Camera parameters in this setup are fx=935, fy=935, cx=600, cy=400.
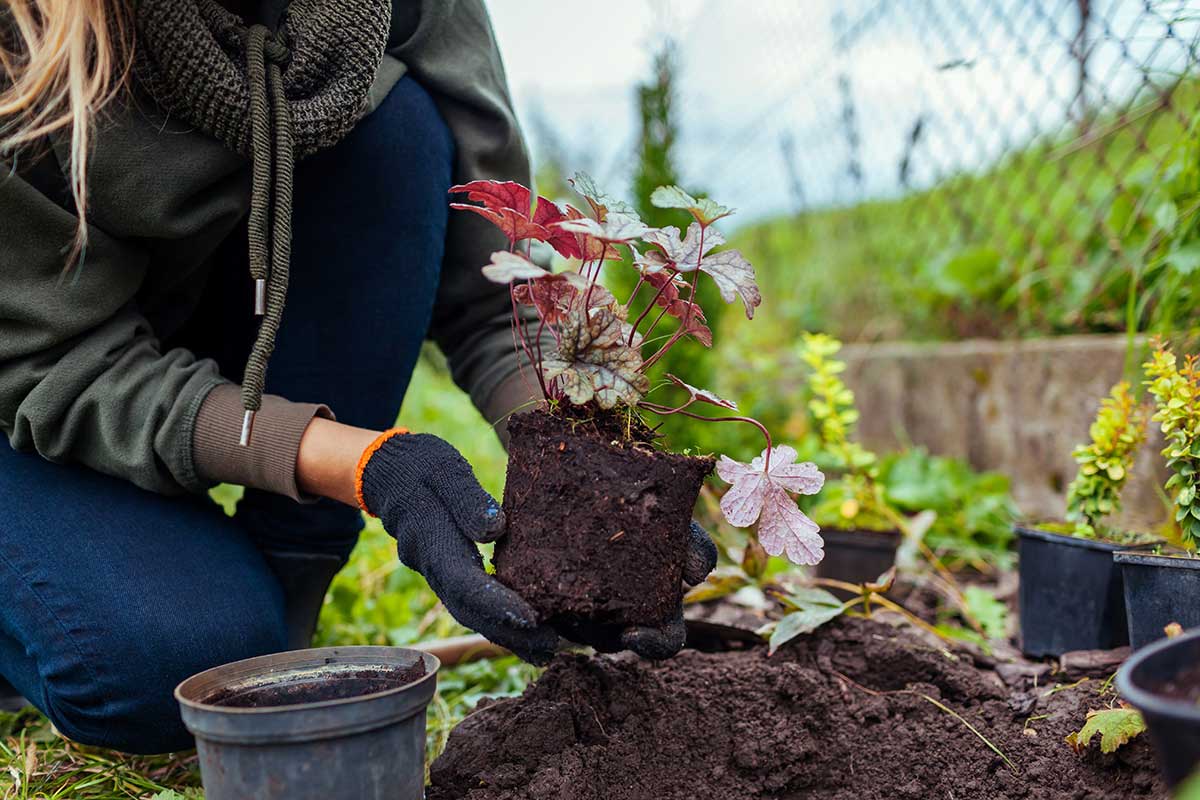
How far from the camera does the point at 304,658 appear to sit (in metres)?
1.21

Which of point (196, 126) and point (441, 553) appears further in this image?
point (196, 126)

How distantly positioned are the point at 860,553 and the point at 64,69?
177 cm

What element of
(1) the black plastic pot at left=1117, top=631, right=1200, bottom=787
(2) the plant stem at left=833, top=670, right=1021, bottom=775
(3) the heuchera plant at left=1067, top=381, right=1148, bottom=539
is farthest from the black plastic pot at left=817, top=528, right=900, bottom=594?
(1) the black plastic pot at left=1117, top=631, right=1200, bottom=787

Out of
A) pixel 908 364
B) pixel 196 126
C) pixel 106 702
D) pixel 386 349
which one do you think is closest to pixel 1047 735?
pixel 386 349

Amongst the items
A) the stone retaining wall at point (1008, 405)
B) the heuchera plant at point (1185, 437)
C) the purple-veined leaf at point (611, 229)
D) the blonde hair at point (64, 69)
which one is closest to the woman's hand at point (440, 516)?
the purple-veined leaf at point (611, 229)

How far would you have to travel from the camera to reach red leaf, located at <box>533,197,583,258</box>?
120cm

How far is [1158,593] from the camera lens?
1232 mm

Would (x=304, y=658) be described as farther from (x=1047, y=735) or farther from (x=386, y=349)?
(x=1047, y=735)

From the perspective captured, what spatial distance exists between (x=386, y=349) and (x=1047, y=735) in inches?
48.2

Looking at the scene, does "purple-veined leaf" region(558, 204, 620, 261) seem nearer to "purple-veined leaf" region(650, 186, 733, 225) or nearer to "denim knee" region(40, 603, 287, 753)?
"purple-veined leaf" region(650, 186, 733, 225)

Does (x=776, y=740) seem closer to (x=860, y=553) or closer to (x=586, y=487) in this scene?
(x=586, y=487)

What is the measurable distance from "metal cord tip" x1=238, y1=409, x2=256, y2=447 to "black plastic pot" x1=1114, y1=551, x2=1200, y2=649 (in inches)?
46.7

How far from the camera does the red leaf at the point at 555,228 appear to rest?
1198mm

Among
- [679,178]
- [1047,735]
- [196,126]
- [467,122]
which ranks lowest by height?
[1047,735]
